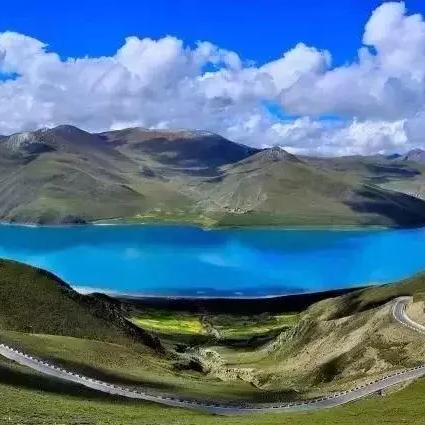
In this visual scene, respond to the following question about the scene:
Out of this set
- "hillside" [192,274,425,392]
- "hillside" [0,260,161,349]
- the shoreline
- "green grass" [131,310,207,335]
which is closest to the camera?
"hillside" [192,274,425,392]

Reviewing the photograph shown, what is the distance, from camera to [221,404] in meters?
57.8

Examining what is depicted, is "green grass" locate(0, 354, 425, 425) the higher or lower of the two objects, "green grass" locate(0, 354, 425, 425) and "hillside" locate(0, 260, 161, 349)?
the lower

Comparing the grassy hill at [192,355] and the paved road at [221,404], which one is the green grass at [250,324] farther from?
the paved road at [221,404]

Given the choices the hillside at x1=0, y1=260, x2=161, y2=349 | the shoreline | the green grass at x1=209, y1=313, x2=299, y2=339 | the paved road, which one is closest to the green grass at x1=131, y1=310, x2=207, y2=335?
the green grass at x1=209, y1=313, x2=299, y2=339

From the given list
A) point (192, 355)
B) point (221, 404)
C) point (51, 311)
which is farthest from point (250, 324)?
point (221, 404)

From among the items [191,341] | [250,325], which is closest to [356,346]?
[191,341]

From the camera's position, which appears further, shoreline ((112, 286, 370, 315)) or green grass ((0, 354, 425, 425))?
shoreline ((112, 286, 370, 315))

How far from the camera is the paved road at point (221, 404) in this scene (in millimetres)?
55562

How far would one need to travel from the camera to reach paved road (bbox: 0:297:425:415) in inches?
2188

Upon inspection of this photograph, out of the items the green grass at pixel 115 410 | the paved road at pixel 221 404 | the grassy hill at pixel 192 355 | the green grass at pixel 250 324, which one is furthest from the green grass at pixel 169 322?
the green grass at pixel 115 410

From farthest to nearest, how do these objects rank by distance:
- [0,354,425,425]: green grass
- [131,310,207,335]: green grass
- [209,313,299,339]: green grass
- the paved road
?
[131,310,207,335]: green grass
[209,313,299,339]: green grass
the paved road
[0,354,425,425]: green grass

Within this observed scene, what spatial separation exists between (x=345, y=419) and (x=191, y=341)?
96301 millimetres

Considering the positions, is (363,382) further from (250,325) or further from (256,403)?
(250,325)

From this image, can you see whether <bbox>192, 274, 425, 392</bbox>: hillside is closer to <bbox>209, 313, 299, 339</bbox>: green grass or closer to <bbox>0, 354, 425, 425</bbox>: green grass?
<bbox>209, 313, 299, 339</bbox>: green grass
